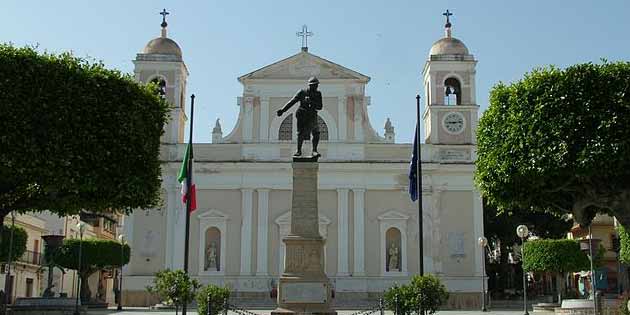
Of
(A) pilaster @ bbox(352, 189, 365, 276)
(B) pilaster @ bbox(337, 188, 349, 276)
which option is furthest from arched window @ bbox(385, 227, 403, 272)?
(B) pilaster @ bbox(337, 188, 349, 276)

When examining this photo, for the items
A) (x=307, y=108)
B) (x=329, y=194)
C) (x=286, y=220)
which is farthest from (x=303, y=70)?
(x=307, y=108)

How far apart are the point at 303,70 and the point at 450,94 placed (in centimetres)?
792

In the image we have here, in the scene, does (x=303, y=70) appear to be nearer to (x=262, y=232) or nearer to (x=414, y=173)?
(x=262, y=232)

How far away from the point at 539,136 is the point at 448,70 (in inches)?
892

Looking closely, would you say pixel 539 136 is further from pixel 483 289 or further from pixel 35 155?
pixel 483 289

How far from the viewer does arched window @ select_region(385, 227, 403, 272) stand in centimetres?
3734

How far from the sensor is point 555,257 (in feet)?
108

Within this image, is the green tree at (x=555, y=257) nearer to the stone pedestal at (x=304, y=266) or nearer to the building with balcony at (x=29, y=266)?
the stone pedestal at (x=304, y=266)

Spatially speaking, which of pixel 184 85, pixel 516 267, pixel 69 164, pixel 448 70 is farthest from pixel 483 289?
pixel 69 164

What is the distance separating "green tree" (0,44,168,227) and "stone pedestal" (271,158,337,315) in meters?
4.04

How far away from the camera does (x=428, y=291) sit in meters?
17.8

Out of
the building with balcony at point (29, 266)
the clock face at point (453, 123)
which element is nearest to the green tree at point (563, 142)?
the clock face at point (453, 123)

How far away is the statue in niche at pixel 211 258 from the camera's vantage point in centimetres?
3719

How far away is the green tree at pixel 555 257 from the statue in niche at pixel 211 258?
14955 millimetres
